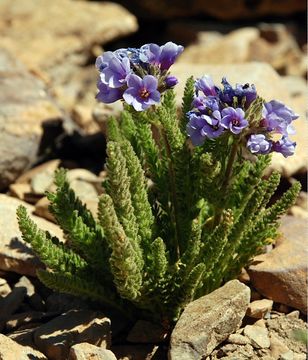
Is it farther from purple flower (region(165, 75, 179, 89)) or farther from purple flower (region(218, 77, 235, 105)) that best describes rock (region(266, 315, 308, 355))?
purple flower (region(165, 75, 179, 89))

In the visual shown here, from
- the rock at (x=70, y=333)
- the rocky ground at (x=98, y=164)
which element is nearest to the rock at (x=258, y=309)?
the rocky ground at (x=98, y=164)

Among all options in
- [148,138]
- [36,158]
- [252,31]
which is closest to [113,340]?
[148,138]

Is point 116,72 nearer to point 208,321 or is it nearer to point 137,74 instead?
point 137,74

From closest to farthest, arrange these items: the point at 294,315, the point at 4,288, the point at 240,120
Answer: the point at 240,120 < the point at 294,315 < the point at 4,288

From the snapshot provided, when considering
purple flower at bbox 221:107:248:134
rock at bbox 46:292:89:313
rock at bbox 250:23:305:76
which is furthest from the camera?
rock at bbox 250:23:305:76

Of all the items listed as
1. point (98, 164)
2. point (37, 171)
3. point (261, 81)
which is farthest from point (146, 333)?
point (261, 81)

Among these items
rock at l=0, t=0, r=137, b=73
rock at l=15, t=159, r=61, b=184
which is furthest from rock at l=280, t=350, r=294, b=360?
rock at l=0, t=0, r=137, b=73
